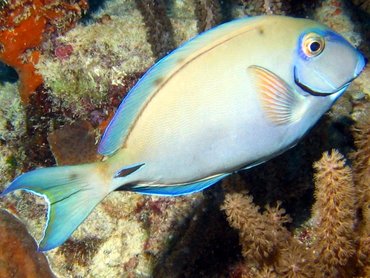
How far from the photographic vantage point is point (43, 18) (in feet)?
13.2

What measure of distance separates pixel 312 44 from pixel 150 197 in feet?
7.19

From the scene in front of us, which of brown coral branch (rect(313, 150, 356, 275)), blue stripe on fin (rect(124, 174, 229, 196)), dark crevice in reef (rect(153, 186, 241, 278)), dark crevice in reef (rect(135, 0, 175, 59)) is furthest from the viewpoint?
dark crevice in reef (rect(135, 0, 175, 59))

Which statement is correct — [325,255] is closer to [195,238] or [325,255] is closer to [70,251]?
[195,238]

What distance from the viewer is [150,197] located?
346cm

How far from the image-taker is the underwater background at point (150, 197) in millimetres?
2312

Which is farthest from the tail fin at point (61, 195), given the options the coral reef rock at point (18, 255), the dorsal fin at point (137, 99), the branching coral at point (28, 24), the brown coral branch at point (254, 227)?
the branching coral at point (28, 24)

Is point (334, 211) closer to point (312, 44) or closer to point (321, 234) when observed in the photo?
point (321, 234)

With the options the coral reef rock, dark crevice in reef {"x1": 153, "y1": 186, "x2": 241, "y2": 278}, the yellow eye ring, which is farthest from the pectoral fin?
the coral reef rock

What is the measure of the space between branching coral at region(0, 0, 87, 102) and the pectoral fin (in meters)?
2.97

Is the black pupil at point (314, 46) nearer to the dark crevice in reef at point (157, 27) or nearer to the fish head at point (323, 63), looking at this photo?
the fish head at point (323, 63)

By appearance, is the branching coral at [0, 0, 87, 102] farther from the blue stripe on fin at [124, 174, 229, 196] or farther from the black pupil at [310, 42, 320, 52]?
the black pupil at [310, 42, 320, 52]

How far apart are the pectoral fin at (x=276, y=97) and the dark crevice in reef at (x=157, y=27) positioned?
2077mm

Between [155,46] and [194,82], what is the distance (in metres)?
2.12

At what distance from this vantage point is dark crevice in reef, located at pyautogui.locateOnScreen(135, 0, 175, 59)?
3660mm
